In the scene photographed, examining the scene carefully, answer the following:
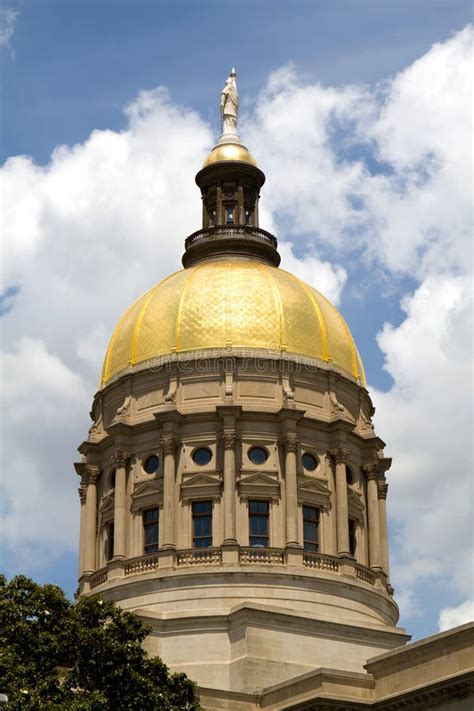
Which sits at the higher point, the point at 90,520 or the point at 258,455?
the point at 258,455

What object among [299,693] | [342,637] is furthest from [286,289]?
[299,693]

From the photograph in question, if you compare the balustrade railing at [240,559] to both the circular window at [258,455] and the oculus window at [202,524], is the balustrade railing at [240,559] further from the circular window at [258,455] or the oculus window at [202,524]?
Result: the circular window at [258,455]

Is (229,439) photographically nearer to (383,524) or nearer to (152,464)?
(152,464)

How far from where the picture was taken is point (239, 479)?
212 feet

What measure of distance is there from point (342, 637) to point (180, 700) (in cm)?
1768

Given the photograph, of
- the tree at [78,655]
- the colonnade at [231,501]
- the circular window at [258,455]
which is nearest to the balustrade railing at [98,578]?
the colonnade at [231,501]

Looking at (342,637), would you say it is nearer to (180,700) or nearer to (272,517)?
(272,517)

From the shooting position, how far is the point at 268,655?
58.8 m

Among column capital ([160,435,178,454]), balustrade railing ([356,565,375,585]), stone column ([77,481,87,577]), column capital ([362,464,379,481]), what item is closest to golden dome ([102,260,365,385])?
column capital ([160,435,178,454])

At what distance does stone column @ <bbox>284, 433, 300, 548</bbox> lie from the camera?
63.4 metres

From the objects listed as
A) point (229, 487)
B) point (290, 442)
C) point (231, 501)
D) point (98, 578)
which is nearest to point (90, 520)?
point (98, 578)

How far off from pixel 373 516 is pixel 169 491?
400 inches

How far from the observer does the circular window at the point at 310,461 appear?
66.5 meters

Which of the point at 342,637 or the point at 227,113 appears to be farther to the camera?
the point at 227,113
